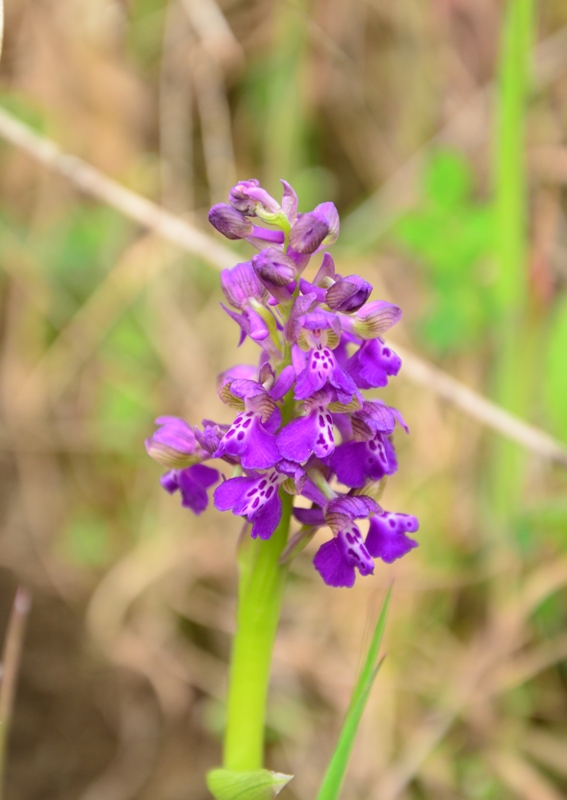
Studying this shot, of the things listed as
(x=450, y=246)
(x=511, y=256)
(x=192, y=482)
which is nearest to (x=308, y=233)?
(x=192, y=482)

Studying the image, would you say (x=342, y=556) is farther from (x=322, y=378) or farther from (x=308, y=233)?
(x=308, y=233)

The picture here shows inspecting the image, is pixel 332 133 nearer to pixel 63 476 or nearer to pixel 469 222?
pixel 469 222

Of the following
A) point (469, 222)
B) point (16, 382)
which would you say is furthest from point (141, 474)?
point (469, 222)

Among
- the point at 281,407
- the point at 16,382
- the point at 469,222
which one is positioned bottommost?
the point at 281,407

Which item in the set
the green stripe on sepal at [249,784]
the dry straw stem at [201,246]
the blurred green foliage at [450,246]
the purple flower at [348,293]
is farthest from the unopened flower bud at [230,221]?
the blurred green foliage at [450,246]

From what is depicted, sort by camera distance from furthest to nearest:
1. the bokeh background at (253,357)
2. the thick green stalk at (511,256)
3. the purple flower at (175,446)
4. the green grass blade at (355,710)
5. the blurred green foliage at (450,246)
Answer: the blurred green foliage at (450,246)
the bokeh background at (253,357)
the thick green stalk at (511,256)
the purple flower at (175,446)
the green grass blade at (355,710)

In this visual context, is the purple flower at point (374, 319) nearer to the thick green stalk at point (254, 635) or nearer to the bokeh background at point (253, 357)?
the thick green stalk at point (254, 635)
